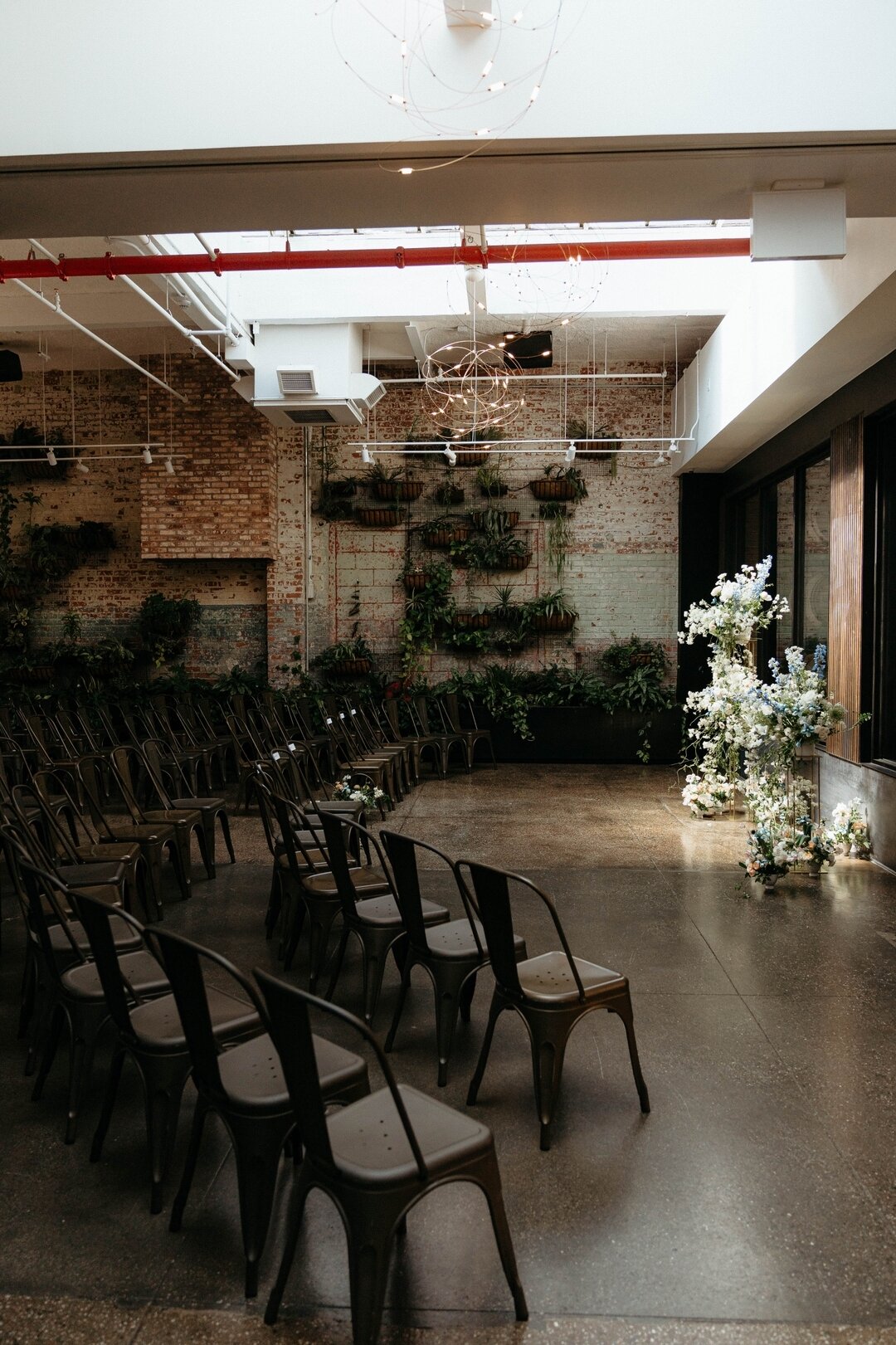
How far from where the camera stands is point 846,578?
Answer: 7.25 m

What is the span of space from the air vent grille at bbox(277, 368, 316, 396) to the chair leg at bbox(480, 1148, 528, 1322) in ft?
26.8

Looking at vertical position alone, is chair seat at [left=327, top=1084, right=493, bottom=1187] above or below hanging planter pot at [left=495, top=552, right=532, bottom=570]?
below

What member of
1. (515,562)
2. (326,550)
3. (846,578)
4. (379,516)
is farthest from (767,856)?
(326,550)

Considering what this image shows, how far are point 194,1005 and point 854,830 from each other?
18.1 ft

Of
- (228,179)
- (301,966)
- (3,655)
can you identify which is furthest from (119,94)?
(3,655)

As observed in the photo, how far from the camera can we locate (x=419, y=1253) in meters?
2.52

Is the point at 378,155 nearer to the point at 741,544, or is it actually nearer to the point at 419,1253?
the point at 419,1253

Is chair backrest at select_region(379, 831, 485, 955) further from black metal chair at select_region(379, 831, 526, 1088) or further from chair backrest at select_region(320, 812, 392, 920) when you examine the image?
chair backrest at select_region(320, 812, 392, 920)

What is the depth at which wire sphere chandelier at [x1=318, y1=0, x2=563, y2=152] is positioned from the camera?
4.11m

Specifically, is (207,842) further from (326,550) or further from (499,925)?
(326,550)

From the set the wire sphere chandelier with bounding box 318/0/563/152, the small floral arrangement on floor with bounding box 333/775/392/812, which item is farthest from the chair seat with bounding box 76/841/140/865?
the wire sphere chandelier with bounding box 318/0/563/152

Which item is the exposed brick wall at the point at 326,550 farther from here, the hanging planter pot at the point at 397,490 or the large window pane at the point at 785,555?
the large window pane at the point at 785,555

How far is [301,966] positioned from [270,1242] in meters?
2.15

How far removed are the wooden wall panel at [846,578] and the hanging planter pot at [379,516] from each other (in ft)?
19.5
